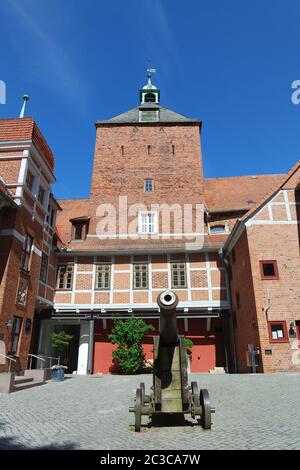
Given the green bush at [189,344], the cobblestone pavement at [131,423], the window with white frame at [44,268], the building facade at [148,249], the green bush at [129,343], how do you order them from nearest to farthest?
the cobblestone pavement at [131,423]
the building facade at [148,249]
the green bush at [129,343]
the green bush at [189,344]
the window with white frame at [44,268]

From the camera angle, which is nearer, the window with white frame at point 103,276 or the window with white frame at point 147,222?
the window with white frame at point 103,276

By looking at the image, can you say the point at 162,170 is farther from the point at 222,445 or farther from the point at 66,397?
the point at 222,445

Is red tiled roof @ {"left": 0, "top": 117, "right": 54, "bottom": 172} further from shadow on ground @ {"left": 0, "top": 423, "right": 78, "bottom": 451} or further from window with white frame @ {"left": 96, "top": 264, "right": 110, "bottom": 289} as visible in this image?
shadow on ground @ {"left": 0, "top": 423, "right": 78, "bottom": 451}

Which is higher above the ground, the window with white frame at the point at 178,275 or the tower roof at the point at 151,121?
the tower roof at the point at 151,121

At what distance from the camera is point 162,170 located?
78.3ft

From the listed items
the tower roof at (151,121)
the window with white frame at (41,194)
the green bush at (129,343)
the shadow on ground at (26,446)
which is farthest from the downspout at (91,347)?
Result: the tower roof at (151,121)

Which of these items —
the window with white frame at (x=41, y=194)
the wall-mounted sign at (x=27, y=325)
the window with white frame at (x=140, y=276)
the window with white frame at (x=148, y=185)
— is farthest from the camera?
the window with white frame at (x=148, y=185)

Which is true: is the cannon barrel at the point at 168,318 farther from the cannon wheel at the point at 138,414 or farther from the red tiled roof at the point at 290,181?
the red tiled roof at the point at 290,181

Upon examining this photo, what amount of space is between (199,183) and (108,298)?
1010cm

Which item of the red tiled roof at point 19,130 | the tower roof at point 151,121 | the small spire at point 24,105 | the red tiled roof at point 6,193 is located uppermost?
the tower roof at point 151,121

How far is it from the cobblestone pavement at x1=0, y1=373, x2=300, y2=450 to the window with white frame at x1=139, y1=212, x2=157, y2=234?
12.9 m

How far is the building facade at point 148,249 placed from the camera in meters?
14.4

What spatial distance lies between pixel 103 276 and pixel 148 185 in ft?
24.3

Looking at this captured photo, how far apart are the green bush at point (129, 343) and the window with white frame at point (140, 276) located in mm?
2092
